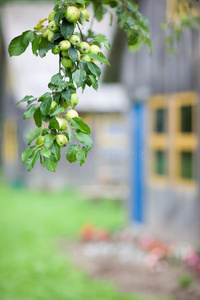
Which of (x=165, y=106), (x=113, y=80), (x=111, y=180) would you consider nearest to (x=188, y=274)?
(x=165, y=106)

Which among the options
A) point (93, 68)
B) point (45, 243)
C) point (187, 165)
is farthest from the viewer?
point (45, 243)

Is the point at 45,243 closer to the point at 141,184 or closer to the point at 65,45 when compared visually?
the point at 141,184

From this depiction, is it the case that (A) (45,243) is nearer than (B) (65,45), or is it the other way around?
(B) (65,45)

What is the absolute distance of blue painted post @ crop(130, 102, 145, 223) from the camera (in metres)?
7.23

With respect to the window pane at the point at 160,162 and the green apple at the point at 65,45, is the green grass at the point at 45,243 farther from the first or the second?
the green apple at the point at 65,45

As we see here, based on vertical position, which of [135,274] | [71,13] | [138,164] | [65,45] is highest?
[71,13]

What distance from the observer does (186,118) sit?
6320 mm

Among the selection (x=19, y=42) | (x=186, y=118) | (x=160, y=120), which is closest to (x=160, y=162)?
(x=160, y=120)

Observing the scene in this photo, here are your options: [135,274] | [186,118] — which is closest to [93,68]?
[135,274]

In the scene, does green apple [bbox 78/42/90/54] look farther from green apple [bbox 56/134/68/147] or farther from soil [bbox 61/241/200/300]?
soil [bbox 61/241/200/300]

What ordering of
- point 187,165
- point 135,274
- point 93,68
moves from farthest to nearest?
point 187,165 < point 135,274 < point 93,68

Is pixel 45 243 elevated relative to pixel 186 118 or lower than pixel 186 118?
lower

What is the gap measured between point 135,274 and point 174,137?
2316mm

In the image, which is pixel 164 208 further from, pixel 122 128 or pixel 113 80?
pixel 122 128
